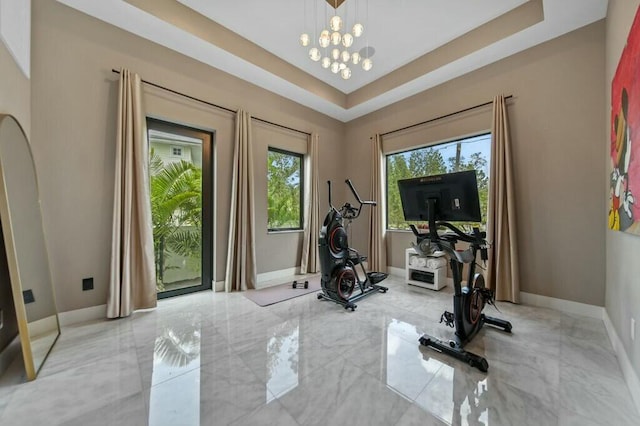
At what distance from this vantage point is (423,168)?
4250 mm

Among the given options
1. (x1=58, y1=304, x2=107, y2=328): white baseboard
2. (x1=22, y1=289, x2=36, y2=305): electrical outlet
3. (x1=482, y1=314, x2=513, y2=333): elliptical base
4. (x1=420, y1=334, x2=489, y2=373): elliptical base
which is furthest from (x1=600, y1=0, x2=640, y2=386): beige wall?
(x1=58, y1=304, x2=107, y2=328): white baseboard

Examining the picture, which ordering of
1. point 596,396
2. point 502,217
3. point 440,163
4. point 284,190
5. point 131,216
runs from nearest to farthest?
point 596,396
point 131,216
point 502,217
point 440,163
point 284,190

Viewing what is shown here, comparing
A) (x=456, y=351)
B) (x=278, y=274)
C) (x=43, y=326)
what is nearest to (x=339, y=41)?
(x=456, y=351)

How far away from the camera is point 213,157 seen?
3.60 meters

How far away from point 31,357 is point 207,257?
196 centimetres

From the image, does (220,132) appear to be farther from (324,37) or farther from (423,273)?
(423,273)

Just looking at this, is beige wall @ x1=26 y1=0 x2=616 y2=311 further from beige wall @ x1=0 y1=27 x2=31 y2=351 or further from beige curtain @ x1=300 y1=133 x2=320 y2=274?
beige curtain @ x1=300 y1=133 x2=320 y2=274

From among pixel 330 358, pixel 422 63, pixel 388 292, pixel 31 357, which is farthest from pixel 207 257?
pixel 422 63

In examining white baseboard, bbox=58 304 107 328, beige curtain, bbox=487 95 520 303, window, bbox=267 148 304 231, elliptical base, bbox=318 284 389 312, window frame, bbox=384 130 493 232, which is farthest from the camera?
window, bbox=267 148 304 231

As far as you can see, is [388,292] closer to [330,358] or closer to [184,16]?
[330,358]

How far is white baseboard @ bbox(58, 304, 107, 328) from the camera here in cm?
244

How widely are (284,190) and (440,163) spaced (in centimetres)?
277

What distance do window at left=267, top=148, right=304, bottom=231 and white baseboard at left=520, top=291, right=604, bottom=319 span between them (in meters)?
3.59

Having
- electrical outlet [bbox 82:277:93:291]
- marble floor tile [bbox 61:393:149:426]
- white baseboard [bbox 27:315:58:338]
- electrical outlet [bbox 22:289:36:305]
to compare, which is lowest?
marble floor tile [bbox 61:393:149:426]
